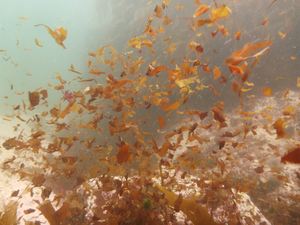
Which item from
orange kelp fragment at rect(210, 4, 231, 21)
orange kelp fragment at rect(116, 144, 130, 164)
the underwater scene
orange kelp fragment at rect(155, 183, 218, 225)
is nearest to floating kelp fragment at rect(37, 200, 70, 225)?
the underwater scene

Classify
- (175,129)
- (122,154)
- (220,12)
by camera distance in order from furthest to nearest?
1. (175,129)
2. (122,154)
3. (220,12)

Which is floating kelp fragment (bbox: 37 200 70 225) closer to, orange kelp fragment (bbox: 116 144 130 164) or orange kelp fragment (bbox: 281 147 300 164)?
orange kelp fragment (bbox: 116 144 130 164)

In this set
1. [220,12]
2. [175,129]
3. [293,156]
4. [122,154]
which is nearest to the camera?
[293,156]

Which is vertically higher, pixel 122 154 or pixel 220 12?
pixel 220 12

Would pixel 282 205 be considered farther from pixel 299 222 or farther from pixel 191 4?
pixel 191 4

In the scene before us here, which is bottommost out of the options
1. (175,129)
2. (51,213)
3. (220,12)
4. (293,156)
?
(175,129)

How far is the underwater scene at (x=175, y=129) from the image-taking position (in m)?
1.51

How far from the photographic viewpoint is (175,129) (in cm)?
652

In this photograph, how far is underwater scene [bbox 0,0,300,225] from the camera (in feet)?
4.94

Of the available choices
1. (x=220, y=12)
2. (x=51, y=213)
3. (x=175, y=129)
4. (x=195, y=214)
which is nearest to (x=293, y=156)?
(x=195, y=214)

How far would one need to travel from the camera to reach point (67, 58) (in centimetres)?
7081

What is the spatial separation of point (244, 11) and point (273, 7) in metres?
1.22

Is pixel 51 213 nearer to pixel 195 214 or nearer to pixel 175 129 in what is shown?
pixel 195 214

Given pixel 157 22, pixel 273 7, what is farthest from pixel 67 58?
pixel 273 7
